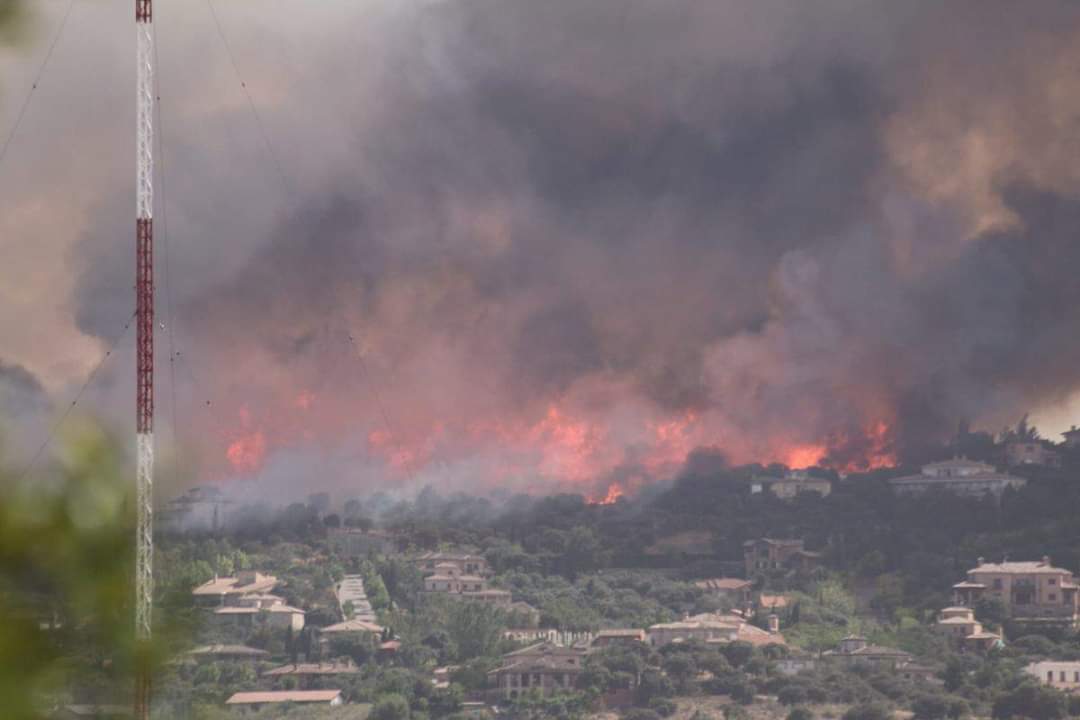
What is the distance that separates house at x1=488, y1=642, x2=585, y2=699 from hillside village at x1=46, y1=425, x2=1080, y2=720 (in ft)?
0.15

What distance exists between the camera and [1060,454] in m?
49.7

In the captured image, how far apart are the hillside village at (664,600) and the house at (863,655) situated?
60mm

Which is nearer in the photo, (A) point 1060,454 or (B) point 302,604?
(B) point 302,604

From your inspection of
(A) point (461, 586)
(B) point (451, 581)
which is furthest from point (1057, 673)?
(B) point (451, 581)

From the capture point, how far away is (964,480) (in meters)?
49.0

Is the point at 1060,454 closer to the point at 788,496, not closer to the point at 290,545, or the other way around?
the point at 788,496

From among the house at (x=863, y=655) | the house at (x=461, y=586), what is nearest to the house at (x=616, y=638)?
the house at (x=461, y=586)

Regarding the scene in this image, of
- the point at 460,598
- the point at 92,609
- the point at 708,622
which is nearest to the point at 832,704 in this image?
the point at 708,622

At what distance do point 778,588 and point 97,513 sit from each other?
44248 millimetres

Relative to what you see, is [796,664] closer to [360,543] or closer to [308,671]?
[308,671]

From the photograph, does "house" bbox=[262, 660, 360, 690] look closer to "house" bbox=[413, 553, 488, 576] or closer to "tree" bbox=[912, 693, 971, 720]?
"house" bbox=[413, 553, 488, 576]

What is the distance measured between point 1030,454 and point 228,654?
2063cm

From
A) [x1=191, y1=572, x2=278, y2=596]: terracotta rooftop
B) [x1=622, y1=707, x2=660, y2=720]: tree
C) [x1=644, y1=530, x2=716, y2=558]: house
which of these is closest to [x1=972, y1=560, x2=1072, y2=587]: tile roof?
[x1=644, y1=530, x2=716, y2=558]: house

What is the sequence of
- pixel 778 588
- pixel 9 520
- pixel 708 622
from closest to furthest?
pixel 9 520 → pixel 708 622 → pixel 778 588
